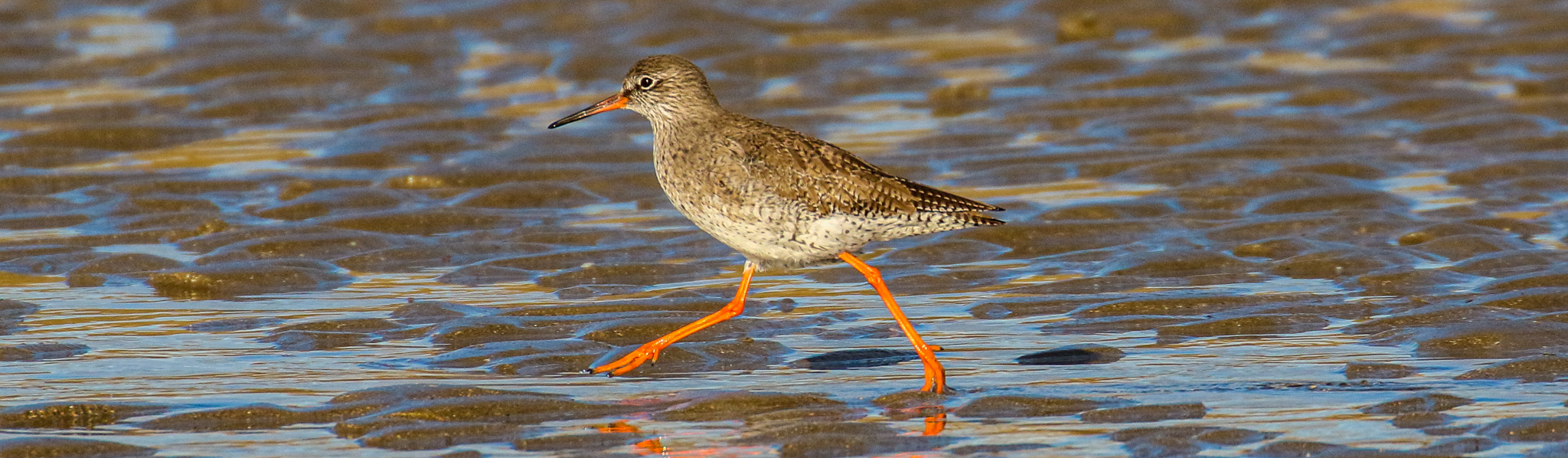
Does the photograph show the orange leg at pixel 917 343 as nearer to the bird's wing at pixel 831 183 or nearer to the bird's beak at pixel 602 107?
the bird's wing at pixel 831 183

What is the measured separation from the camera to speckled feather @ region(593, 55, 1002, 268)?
Answer: 362 inches

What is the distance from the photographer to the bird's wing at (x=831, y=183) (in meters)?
9.20

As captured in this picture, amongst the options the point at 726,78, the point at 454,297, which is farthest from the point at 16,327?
the point at 726,78

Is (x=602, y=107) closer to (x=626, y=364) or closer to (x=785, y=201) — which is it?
(x=785, y=201)

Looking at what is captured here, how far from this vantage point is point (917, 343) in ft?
29.2

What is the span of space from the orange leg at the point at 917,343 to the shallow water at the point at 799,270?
113 millimetres

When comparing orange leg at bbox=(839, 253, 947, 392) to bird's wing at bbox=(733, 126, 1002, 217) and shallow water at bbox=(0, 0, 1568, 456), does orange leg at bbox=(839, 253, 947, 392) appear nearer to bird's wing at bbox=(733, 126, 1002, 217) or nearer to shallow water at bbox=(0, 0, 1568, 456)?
shallow water at bbox=(0, 0, 1568, 456)

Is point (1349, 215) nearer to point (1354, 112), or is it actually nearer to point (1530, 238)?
point (1530, 238)

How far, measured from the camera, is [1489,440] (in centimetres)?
740

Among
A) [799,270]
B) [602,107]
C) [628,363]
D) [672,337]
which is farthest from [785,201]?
[799,270]

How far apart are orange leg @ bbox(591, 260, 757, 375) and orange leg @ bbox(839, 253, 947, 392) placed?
544 mm

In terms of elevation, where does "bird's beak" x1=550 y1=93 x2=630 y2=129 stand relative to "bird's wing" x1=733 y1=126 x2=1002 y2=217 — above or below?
above

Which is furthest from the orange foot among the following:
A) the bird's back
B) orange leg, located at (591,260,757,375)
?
the bird's back

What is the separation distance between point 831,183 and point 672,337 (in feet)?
3.40
